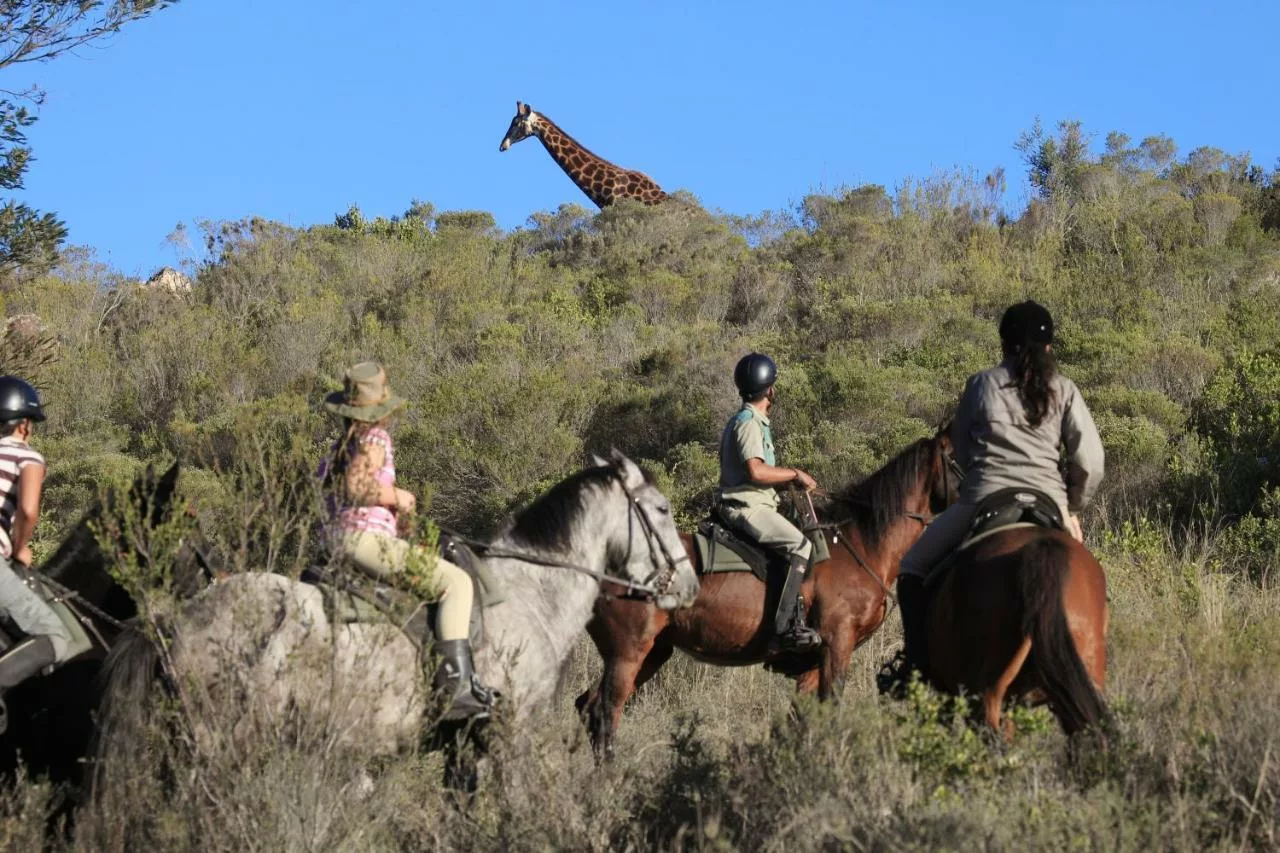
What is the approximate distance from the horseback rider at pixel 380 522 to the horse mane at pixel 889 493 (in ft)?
11.4

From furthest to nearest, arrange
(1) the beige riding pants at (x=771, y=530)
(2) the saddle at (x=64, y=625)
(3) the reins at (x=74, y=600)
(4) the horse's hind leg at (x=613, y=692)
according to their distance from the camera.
A: (1) the beige riding pants at (x=771, y=530)
(4) the horse's hind leg at (x=613, y=692)
(3) the reins at (x=74, y=600)
(2) the saddle at (x=64, y=625)

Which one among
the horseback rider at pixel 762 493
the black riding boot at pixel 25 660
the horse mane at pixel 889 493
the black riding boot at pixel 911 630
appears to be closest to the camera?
the black riding boot at pixel 25 660

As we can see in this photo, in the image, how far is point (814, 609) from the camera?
28.8 feet

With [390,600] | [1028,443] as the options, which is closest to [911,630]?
[1028,443]

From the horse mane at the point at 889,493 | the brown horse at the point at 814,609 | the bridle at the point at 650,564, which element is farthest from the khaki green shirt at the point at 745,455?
the bridle at the point at 650,564

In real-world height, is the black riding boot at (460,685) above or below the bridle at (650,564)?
below

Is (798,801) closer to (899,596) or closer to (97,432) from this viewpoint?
(899,596)

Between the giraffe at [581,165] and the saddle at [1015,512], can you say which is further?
the giraffe at [581,165]

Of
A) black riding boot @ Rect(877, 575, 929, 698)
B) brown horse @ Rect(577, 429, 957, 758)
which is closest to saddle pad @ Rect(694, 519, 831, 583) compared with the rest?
brown horse @ Rect(577, 429, 957, 758)

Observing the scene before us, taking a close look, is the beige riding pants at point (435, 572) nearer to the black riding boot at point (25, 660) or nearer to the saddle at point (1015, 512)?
the black riding boot at point (25, 660)

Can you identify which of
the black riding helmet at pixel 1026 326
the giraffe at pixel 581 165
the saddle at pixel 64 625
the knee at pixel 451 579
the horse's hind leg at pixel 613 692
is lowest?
the horse's hind leg at pixel 613 692

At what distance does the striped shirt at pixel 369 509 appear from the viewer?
6.04m

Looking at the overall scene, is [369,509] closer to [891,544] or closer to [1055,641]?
[1055,641]

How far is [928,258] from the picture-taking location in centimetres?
2564
